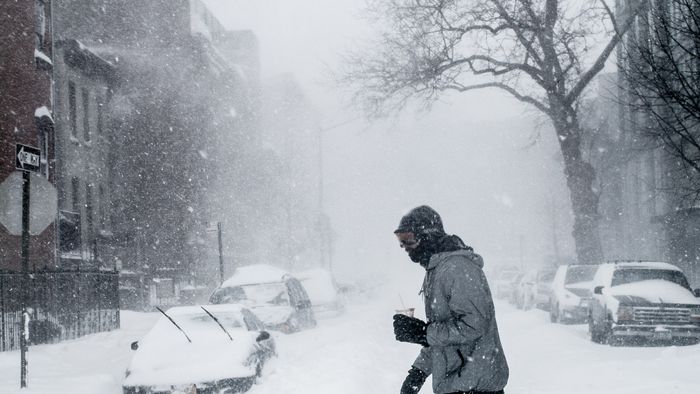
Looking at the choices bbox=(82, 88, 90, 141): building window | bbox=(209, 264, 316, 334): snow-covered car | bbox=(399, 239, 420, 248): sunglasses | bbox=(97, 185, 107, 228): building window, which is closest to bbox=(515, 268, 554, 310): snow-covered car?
bbox=(209, 264, 316, 334): snow-covered car

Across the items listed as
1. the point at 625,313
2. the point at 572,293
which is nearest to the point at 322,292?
the point at 572,293

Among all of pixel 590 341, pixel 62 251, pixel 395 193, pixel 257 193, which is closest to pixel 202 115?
pixel 257 193

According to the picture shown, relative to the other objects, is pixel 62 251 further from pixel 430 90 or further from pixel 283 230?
pixel 283 230

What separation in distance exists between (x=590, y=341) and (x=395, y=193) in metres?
141

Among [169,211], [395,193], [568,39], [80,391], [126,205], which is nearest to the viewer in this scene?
[80,391]

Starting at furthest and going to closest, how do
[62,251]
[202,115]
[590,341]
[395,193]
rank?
[395,193]
[202,115]
[62,251]
[590,341]

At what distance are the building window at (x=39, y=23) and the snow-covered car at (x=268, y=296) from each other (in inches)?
384

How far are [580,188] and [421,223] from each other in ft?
70.3

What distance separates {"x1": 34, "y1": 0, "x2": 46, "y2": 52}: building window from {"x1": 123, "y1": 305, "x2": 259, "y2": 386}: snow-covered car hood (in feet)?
45.3

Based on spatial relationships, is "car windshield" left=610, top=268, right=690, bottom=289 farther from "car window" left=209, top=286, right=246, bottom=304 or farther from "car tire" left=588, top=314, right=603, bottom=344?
"car window" left=209, top=286, right=246, bottom=304

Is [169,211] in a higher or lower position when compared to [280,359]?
higher

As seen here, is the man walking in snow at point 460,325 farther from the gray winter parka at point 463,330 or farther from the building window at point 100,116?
the building window at point 100,116

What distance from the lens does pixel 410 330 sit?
4.63 meters

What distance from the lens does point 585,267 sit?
Result: 69.6 ft
